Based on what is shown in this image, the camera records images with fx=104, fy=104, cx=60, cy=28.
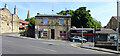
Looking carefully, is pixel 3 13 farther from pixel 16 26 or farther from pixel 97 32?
pixel 97 32

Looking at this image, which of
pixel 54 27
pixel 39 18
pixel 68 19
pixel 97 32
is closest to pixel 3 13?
pixel 39 18

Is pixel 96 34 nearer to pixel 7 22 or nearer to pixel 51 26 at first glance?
pixel 51 26

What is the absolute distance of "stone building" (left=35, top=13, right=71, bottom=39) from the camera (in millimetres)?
33312

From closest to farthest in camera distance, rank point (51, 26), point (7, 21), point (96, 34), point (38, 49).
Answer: point (38, 49) < point (96, 34) < point (51, 26) < point (7, 21)

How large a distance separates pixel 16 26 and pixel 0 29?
40.6 feet

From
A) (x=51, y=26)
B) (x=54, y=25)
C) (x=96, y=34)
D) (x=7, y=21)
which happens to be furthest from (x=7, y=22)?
(x=96, y=34)

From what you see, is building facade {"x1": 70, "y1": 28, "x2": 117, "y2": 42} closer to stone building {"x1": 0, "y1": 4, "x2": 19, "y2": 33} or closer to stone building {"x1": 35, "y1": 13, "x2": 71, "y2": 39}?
stone building {"x1": 35, "y1": 13, "x2": 71, "y2": 39}

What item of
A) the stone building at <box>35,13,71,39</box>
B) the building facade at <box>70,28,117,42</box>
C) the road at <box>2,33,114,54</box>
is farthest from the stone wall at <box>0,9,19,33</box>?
the road at <box>2,33,114,54</box>

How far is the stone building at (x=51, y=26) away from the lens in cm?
3331

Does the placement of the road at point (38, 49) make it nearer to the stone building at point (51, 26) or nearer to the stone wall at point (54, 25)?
the stone building at point (51, 26)

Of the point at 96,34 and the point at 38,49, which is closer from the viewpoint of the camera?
the point at 38,49

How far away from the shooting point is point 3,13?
152 ft

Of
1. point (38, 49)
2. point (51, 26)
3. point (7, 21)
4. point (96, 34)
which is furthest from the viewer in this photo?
point (7, 21)

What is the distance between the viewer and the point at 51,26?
33.6 metres
